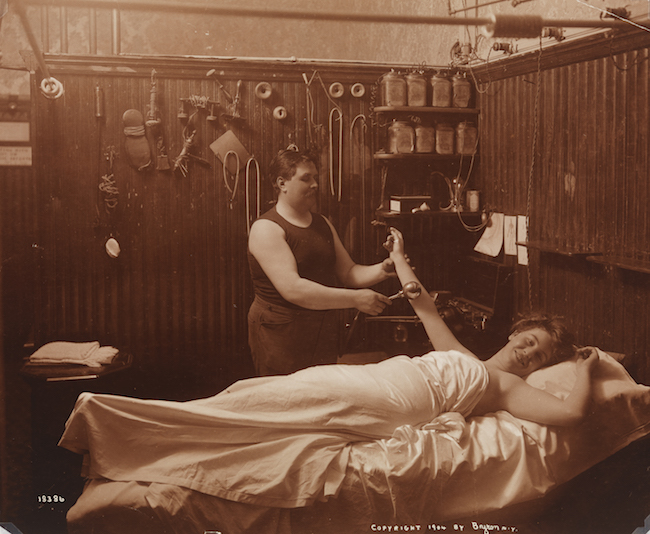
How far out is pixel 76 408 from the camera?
1.43 meters

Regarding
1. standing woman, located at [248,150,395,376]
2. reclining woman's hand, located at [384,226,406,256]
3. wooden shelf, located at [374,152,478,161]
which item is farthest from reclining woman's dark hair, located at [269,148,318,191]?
reclining woman's hand, located at [384,226,406,256]

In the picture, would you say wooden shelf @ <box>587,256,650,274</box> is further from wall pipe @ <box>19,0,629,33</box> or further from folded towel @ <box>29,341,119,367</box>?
folded towel @ <box>29,341,119,367</box>

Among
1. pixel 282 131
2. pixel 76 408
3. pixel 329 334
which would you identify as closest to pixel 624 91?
pixel 282 131

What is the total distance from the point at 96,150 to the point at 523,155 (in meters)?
1.29

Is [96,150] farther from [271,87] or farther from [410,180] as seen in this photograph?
[410,180]

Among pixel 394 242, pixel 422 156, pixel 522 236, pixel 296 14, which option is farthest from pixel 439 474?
pixel 296 14

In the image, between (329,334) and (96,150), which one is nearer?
(96,150)

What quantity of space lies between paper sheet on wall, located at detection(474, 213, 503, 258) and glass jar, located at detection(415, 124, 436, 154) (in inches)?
12.0

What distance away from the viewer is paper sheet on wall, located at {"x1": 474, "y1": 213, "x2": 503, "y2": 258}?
66.2 inches

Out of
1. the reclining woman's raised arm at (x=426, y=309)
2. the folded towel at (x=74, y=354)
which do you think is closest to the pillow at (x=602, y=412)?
the reclining woman's raised arm at (x=426, y=309)

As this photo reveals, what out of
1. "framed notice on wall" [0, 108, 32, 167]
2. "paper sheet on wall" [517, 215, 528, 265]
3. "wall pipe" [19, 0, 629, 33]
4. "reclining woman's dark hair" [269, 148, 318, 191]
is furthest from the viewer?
"paper sheet on wall" [517, 215, 528, 265]

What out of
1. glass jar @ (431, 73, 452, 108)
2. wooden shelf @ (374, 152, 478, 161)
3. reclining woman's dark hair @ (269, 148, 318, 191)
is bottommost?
reclining woman's dark hair @ (269, 148, 318, 191)

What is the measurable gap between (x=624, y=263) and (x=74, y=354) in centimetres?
165

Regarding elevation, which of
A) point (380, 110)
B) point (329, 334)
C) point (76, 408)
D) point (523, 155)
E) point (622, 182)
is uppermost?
point (380, 110)
